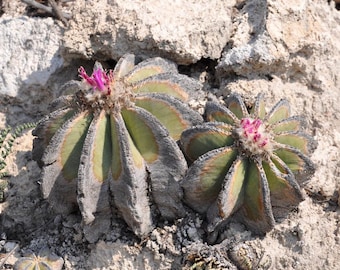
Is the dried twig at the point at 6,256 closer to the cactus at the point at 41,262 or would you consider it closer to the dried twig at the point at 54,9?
the cactus at the point at 41,262

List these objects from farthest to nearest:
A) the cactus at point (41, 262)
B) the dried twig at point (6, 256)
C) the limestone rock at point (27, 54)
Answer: the limestone rock at point (27, 54) → the dried twig at point (6, 256) → the cactus at point (41, 262)

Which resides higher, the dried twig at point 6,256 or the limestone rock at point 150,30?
the limestone rock at point 150,30

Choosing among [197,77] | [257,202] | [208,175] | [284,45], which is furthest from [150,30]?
[257,202]

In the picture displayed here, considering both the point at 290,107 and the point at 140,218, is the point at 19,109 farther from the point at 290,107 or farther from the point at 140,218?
the point at 290,107

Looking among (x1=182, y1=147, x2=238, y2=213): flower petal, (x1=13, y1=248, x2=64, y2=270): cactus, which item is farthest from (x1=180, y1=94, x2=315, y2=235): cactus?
(x1=13, y1=248, x2=64, y2=270): cactus

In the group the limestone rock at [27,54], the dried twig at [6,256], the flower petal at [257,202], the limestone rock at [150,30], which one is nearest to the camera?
the flower petal at [257,202]

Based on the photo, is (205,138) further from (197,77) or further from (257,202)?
(197,77)

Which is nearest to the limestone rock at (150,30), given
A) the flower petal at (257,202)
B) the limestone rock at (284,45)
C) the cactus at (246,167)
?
the limestone rock at (284,45)
